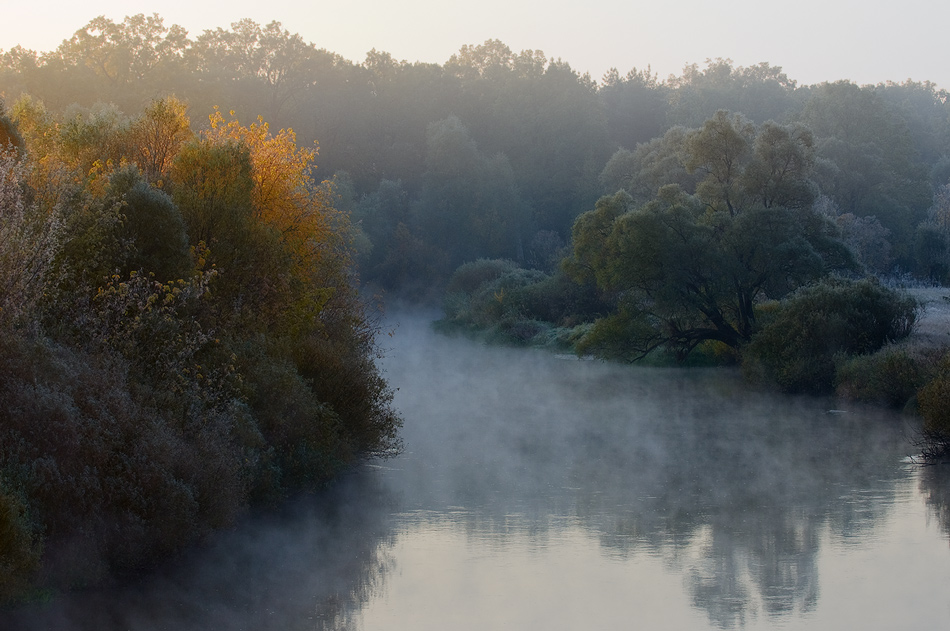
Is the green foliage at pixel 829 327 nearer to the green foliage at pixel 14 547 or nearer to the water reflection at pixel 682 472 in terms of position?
the water reflection at pixel 682 472

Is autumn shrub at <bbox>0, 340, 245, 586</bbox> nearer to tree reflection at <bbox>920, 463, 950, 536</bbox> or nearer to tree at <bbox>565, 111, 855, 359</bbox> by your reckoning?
tree reflection at <bbox>920, 463, 950, 536</bbox>

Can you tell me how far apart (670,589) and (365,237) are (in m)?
51.4

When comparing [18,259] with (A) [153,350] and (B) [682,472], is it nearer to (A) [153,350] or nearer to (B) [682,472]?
(A) [153,350]

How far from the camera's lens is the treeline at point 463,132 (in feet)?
212

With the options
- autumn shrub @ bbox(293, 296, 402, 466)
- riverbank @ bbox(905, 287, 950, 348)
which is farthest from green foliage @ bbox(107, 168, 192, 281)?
riverbank @ bbox(905, 287, 950, 348)

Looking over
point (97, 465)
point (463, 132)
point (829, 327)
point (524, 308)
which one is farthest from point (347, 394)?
point (463, 132)

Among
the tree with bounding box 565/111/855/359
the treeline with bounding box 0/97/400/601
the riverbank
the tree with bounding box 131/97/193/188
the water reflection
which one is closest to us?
the treeline with bounding box 0/97/400/601

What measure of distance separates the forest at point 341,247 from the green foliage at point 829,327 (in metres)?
0.08

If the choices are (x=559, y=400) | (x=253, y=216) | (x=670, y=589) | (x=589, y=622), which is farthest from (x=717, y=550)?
(x=559, y=400)

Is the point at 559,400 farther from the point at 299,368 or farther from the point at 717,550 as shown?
the point at 717,550

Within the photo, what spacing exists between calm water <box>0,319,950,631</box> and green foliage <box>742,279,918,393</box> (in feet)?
11.2

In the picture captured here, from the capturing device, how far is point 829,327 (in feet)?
94.5

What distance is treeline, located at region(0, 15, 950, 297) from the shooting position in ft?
212

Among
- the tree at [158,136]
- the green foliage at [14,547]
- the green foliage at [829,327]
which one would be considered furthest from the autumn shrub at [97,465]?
the green foliage at [829,327]
